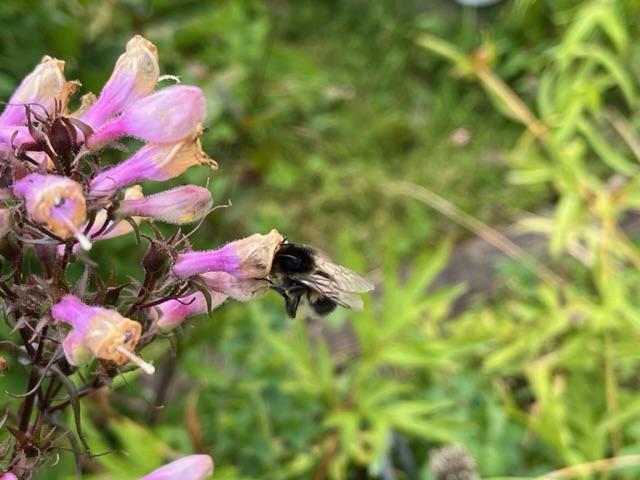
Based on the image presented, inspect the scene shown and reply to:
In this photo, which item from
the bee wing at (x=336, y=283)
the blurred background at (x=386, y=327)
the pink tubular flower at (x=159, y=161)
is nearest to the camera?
the pink tubular flower at (x=159, y=161)

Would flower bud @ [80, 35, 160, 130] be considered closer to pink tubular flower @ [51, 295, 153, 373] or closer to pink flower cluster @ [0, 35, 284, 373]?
pink flower cluster @ [0, 35, 284, 373]

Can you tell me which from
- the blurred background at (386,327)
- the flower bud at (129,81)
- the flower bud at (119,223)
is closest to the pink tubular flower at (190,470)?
the blurred background at (386,327)

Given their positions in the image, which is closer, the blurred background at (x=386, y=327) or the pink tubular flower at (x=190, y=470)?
the pink tubular flower at (x=190, y=470)

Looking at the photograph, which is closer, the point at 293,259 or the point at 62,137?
the point at 62,137

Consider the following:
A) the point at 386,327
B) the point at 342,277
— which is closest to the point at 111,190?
the point at 342,277

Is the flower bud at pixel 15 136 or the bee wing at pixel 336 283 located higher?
the flower bud at pixel 15 136

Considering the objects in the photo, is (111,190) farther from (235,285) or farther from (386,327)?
(386,327)

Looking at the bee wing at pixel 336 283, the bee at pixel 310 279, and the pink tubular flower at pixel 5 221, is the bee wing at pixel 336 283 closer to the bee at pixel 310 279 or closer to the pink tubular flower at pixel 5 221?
the bee at pixel 310 279
